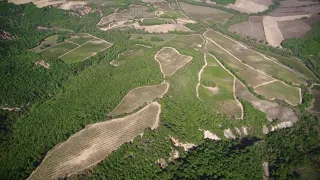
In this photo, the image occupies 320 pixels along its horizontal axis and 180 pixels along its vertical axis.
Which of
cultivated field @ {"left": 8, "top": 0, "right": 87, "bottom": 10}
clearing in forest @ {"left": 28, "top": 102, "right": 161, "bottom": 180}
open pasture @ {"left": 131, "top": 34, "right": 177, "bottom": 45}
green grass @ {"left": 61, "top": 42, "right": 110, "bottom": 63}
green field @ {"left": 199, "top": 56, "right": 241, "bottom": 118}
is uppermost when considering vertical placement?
cultivated field @ {"left": 8, "top": 0, "right": 87, "bottom": 10}

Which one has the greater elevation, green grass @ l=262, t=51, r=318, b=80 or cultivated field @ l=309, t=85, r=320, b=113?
green grass @ l=262, t=51, r=318, b=80

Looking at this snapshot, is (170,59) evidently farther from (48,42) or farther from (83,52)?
(48,42)

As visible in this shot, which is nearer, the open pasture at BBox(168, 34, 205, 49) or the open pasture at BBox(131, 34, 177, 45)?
the open pasture at BBox(168, 34, 205, 49)

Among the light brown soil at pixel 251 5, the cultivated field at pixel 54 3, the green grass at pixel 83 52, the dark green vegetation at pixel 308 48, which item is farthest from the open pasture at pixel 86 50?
the light brown soil at pixel 251 5

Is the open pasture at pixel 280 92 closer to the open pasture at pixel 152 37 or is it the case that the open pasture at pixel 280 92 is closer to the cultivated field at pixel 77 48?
the open pasture at pixel 152 37

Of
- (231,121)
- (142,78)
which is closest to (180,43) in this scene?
(142,78)

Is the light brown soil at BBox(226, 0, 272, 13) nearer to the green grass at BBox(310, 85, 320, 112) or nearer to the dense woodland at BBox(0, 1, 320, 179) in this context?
the dense woodland at BBox(0, 1, 320, 179)

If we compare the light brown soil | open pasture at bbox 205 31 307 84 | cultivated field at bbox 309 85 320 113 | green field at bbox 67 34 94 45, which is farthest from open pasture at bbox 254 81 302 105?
the light brown soil
